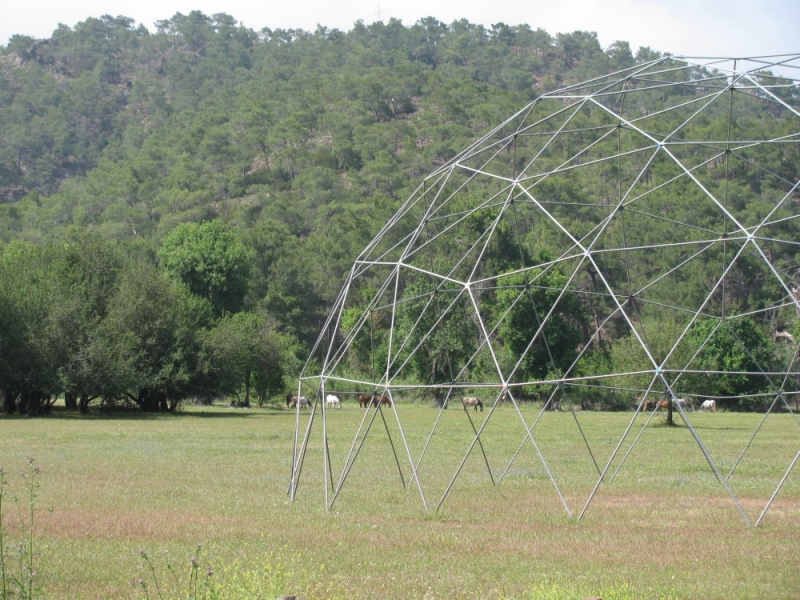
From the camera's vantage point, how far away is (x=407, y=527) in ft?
47.4

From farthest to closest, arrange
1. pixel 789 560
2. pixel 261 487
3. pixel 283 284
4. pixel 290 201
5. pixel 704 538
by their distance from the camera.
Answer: pixel 290 201 → pixel 283 284 → pixel 261 487 → pixel 704 538 → pixel 789 560

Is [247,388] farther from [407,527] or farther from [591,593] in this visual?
[591,593]

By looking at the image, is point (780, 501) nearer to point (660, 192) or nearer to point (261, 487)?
point (261, 487)

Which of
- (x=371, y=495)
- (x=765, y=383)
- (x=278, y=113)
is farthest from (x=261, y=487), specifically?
(x=278, y=113)

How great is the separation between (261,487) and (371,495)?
8.99 feet

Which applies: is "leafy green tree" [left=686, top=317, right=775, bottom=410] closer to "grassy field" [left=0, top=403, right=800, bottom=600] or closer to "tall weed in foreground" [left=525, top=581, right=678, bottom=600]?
"grassy field" [left=0, top=403, right=800, bottom=600]

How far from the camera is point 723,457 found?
89.7 ft

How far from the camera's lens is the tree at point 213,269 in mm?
76062

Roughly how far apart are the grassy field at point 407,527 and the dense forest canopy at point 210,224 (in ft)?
69.2

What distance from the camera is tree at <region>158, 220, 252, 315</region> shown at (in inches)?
2995

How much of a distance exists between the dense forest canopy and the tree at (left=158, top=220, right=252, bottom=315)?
0.16 meters

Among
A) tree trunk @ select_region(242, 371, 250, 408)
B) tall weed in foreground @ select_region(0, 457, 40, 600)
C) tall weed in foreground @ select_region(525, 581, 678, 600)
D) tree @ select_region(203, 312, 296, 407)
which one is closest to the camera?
tall weed in foreground @ select_region(0, 457, 40, 600)

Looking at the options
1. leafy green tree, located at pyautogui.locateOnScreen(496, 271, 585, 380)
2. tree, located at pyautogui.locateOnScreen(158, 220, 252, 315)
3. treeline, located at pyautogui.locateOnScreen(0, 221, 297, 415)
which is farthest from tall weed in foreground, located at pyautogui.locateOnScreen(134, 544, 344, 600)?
tree, located at pyautogui.locateOnScreen(158, 220, 252, 315)

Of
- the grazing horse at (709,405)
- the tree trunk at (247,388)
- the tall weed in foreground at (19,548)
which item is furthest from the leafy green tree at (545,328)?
the tall weed in foreground at (19,548)
